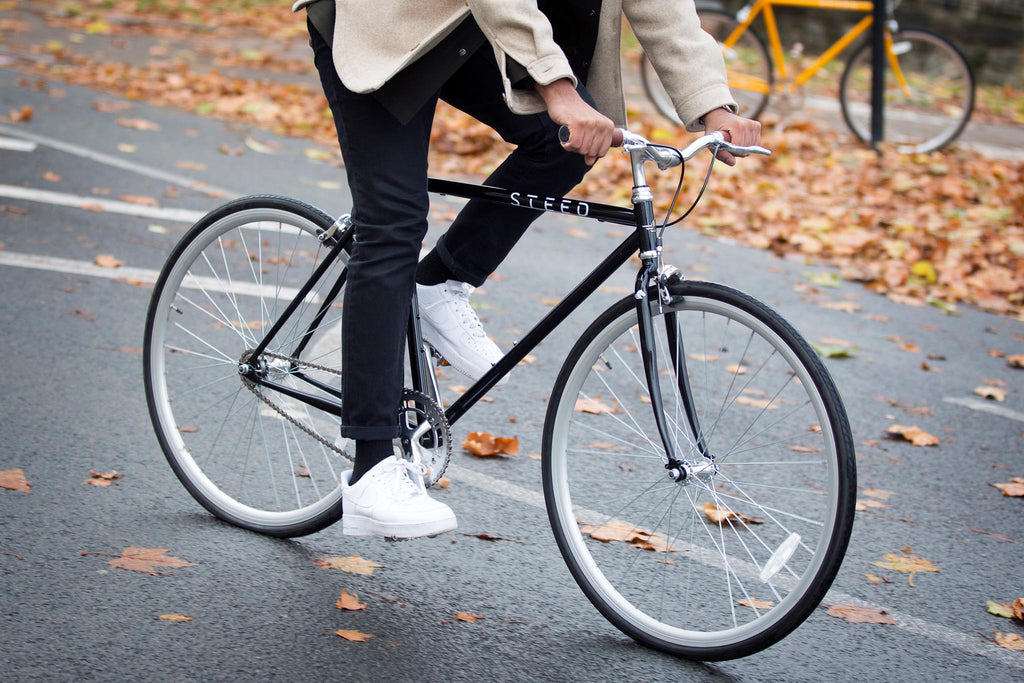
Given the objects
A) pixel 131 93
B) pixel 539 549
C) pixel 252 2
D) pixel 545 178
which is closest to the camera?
pixel 545 178

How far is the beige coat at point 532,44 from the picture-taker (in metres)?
2.19

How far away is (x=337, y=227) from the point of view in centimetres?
283

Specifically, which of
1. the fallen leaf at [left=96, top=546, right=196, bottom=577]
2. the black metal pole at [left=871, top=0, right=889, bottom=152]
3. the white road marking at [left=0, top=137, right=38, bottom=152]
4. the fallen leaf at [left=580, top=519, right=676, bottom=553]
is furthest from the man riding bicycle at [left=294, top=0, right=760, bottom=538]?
the black metal pole at [left=871, top=0, right=889, bottom=152]

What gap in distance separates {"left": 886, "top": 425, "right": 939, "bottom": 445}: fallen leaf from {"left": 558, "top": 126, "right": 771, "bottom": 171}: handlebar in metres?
2.26

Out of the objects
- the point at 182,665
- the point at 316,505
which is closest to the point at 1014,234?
the point at 316,505

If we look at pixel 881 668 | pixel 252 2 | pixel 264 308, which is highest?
pixel 252 2

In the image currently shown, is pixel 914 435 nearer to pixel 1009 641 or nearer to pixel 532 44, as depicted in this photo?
pixel 1009 641

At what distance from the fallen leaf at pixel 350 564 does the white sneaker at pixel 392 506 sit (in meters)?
0.29

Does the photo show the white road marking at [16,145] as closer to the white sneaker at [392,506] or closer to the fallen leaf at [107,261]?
the fallen leaf at [107,261]

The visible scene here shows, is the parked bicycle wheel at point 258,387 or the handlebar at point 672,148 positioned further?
the parked bicycle wheel at point 258,387

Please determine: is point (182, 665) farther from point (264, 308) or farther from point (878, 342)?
point (878, 342)

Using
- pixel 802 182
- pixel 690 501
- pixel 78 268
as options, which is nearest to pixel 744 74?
pixel 802 182

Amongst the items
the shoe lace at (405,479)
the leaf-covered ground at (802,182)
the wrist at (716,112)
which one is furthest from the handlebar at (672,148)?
the leaf-covered ground at (802,182)

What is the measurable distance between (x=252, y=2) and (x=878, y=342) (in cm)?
1193
